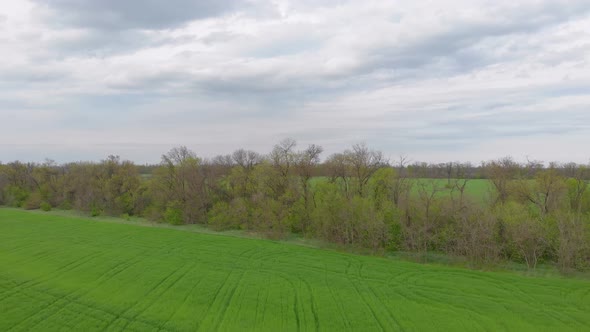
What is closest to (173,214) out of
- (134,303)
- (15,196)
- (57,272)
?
(57,272)

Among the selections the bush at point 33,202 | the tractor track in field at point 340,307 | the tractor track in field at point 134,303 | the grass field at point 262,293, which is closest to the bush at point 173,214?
the grass field at point 262,293

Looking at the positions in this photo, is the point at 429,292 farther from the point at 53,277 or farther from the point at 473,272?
the point at 53,277

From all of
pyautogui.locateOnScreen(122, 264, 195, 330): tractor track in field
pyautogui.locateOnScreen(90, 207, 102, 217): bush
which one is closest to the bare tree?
pyautogui.locateOnScreen(122, 264, 195, 330): tractor track in field

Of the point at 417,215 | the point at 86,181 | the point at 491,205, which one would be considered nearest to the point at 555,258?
the point at 491,205

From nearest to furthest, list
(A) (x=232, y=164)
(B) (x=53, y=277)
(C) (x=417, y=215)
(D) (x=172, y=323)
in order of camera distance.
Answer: (D) (x=172, y=323) < (B) (x=53, y=277) < (C) (x=417, y=215) < (A) (x=232, y=164)

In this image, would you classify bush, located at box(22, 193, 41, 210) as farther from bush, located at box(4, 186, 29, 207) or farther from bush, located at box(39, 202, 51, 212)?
bush, located at box(4, 186, 29, 207)

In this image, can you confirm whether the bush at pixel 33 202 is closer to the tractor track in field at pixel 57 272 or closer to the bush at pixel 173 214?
the bush at pixel 173 214
